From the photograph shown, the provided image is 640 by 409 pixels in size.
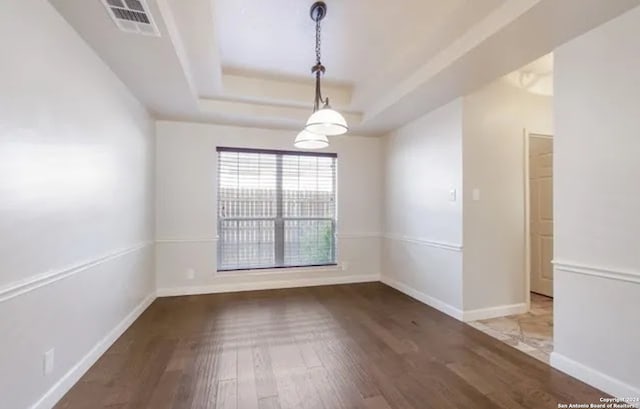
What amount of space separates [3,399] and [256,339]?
5.43ft

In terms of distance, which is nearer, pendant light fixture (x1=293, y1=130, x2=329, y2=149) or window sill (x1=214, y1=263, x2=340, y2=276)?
pendant light fixture (x1=293, y1=130, x2=329, y2=149)

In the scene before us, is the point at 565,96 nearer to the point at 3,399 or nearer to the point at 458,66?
the point at 458,66

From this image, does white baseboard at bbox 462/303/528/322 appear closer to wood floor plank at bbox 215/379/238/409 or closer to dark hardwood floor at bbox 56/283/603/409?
dark hardwood floor at bbox 56/283/603/409

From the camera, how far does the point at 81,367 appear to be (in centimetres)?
216

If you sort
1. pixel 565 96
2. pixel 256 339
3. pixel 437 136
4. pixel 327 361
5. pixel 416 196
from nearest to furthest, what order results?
pixel 565 96, pixel 327 361, pixel 256 339, pixel 437 136, pixel 416 196

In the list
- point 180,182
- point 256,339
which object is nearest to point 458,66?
point 256,339

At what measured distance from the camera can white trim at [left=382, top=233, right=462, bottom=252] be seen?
11.1 feet

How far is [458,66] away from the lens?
258 cm

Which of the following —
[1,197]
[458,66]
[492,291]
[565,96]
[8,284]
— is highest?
[458,66]

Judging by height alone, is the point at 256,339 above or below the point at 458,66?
below

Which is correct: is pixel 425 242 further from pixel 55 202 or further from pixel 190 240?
pixel 55 202

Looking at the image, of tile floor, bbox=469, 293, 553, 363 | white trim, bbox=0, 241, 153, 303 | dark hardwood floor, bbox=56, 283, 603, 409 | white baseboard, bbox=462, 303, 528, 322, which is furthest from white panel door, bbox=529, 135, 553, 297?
white trim, bbox=0, 241, 153, 303

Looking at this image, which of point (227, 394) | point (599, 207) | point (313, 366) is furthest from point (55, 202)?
point (599, 207)

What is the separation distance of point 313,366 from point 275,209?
267cm
